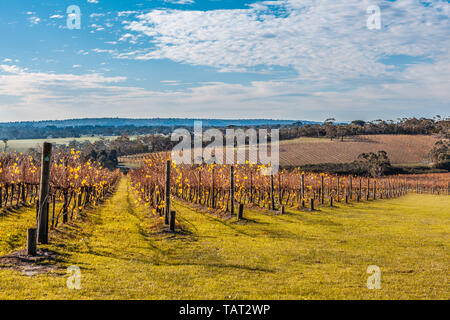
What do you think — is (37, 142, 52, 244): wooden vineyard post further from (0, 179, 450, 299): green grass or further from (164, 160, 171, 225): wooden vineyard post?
(164, 160, 171, 225): wooden vineyard post

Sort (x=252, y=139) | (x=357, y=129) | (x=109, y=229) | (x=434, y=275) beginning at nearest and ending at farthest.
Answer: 1. (x=434, y=275)
2. (x=109, y=229)
3. (x=252, y=139)
4. (x=357, y=129)

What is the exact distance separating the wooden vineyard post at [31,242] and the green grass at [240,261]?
0.85 metres

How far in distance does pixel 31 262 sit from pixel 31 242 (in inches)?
21.2

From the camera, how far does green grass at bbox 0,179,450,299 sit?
7.29 metres

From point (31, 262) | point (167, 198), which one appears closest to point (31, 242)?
point (31, 262)

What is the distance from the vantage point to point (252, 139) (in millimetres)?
100312

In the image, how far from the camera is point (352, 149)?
93.1 m

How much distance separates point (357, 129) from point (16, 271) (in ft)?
402

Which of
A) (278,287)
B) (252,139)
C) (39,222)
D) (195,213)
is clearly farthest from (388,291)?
(252,139)

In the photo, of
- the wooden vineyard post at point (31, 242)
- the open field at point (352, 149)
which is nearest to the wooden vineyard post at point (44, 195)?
the wooden vineyard post at point (31, 242)

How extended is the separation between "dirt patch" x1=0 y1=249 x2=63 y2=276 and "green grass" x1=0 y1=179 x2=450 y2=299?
1.28 ft

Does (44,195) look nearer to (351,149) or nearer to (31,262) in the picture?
(31,262)

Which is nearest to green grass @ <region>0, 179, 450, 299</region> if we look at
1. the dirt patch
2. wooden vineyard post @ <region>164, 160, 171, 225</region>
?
the dirt patch
